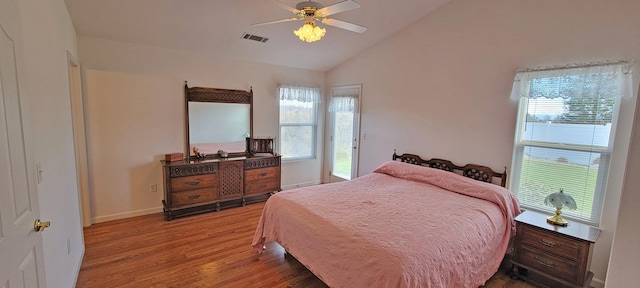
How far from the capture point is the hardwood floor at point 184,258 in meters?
2.47

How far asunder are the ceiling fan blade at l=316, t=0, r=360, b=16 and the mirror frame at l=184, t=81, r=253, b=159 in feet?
8.08

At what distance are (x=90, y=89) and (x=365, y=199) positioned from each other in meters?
3.47

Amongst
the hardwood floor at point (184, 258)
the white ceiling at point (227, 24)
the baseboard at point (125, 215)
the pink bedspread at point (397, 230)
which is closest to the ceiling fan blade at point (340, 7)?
the white ceiling at point (227, 24)

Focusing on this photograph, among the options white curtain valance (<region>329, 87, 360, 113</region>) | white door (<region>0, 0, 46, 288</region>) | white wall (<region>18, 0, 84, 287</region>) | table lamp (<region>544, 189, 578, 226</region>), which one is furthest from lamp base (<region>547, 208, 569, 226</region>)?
white wall (<region>18, 0, 84, 287</region>)

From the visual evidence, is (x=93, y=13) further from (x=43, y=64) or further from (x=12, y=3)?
(x=12, y=3)

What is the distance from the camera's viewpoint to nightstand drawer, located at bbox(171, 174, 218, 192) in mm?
3754

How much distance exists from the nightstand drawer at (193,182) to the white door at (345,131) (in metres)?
2.24

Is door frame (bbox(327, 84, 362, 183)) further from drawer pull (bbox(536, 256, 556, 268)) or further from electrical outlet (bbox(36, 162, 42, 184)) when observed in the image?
electrical outlet (bbox(36, 162, 42, 184))

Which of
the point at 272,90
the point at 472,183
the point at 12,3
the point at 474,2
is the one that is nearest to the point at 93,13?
the point at 12,3

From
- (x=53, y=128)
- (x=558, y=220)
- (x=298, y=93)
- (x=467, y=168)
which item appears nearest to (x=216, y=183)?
(x=298, y=93)

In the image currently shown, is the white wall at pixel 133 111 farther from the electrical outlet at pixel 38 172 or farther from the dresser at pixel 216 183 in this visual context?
the electrical outlet at pixel 38 172

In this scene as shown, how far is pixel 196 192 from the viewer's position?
392cm

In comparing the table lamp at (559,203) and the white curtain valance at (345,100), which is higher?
the white curtain valance at (345,100)

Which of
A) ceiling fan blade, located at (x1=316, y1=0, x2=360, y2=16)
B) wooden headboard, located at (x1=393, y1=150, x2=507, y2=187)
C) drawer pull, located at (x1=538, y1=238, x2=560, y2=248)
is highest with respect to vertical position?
ceiling fan blade, located at (x1=316, y1=0, x2=360, y2=16)
